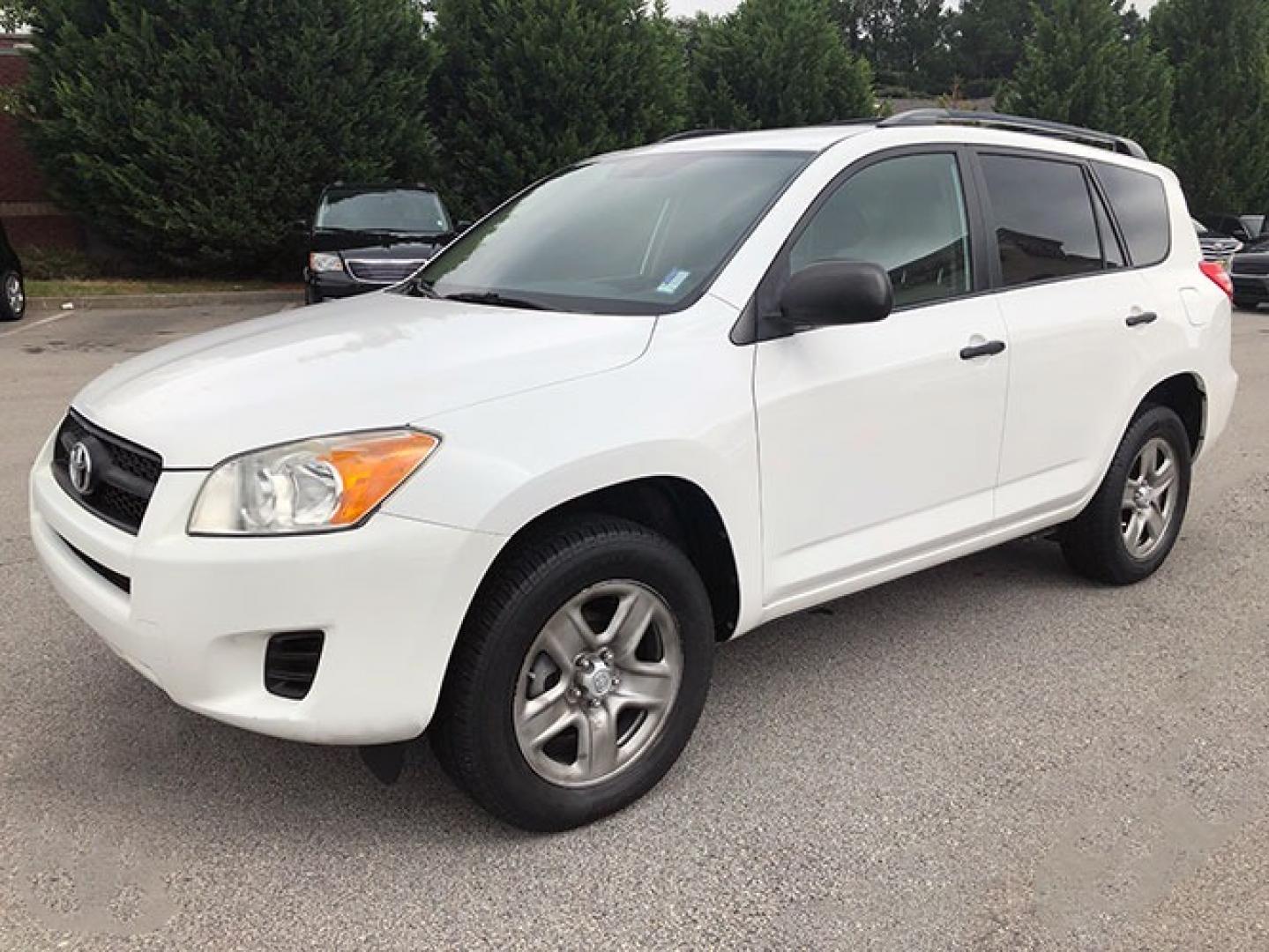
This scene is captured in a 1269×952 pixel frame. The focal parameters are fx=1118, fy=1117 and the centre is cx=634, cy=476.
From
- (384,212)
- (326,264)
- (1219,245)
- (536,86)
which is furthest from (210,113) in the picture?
(1219,245)

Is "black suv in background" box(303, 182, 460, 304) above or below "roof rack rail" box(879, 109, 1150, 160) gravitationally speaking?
below

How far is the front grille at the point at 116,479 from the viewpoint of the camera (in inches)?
99.1

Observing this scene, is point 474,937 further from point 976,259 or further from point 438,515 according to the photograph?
point 976,259

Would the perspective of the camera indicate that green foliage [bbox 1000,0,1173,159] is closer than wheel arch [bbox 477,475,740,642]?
No

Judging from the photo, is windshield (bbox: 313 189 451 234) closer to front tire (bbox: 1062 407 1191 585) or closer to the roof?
the roof

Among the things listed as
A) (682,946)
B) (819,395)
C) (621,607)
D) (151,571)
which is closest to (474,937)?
(682,946)

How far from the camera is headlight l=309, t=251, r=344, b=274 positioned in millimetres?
11156

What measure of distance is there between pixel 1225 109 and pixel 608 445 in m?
29.7

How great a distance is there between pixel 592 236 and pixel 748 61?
17830 millimetres

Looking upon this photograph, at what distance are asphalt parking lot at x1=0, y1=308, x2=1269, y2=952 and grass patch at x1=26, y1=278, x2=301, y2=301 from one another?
12588 mm

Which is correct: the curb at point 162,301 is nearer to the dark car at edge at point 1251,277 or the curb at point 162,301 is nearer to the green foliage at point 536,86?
the green foliage at point 536,86

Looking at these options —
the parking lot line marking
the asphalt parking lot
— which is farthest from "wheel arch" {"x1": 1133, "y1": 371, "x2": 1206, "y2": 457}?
the parking lot line marking

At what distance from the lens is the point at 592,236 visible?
3.58 metres

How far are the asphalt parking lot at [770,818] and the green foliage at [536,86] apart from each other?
47.4 ft
